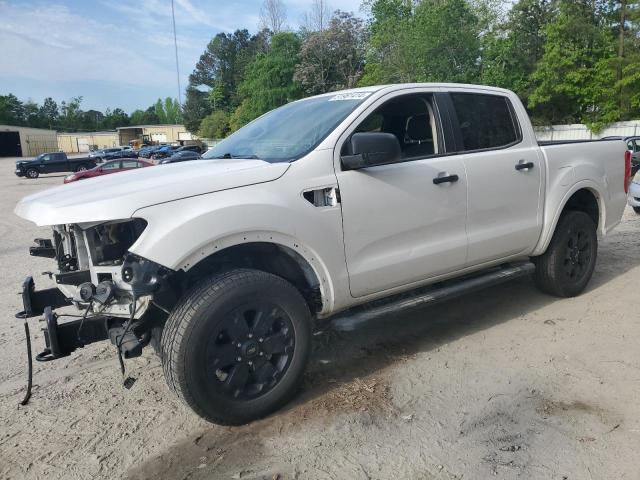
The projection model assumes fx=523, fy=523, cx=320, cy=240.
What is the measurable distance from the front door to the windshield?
0.20m

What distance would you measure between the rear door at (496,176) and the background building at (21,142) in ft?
258

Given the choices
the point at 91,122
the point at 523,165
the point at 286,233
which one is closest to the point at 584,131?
the point at 523,165

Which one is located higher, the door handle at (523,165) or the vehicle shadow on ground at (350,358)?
the door handle at (523,165)

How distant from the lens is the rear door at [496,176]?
13.3 ft

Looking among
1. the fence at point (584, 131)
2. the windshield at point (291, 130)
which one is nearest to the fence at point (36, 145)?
the fence at point (584, 131)

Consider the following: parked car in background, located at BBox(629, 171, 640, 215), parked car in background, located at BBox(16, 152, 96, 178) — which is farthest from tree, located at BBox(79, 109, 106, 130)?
parked car in background, located at BBox(629, 171, 640, 215)

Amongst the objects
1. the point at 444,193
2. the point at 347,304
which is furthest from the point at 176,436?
the point at 444,193

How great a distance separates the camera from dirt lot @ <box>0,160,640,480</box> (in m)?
2.71

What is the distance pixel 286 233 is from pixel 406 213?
0.96 m

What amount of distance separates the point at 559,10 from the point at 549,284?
3562 cm

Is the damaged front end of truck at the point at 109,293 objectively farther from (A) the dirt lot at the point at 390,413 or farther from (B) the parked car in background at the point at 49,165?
(B) the parked car in background at the point at 49,165

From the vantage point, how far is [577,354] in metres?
3.88

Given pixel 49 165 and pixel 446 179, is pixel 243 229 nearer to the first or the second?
pixel 446 179

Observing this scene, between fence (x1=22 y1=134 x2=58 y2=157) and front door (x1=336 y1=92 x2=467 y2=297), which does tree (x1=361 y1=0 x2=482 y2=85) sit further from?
fence (x1=22 y1=134 x2=58 y2=157)
